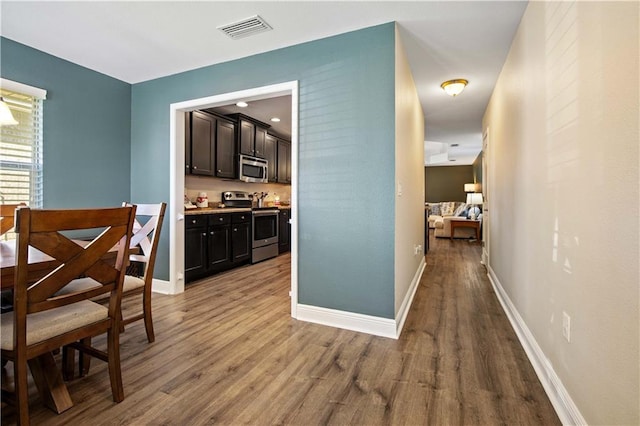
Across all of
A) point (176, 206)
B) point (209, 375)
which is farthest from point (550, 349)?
point (176, 206)

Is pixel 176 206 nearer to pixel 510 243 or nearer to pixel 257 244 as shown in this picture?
pixel 257 244

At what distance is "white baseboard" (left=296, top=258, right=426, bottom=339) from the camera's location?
232cm

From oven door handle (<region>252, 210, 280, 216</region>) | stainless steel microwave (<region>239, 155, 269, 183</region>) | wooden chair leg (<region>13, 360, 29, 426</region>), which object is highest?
stainless steel microwave (<region>239, 155, 269, 183</region>)

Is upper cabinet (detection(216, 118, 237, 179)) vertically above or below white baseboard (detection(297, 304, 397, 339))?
above

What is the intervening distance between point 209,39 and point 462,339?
3233mm

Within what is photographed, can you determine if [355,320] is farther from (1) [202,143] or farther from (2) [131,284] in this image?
(1) [202,143]

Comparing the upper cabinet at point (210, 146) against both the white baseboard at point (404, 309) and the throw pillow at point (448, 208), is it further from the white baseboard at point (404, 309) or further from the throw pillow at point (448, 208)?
the throw pillow at point (448, 208)

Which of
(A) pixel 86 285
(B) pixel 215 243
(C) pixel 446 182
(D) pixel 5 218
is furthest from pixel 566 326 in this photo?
(C) pixel 446 182

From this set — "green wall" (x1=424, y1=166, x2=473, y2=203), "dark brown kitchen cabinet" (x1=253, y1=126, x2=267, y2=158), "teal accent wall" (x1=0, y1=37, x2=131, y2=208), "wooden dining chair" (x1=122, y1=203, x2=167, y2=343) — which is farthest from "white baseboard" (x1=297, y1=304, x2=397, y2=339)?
"green wall" (x1=424, y1=166, x2=473, y2=203)

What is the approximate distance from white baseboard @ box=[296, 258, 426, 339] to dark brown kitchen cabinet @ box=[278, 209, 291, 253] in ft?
10.3

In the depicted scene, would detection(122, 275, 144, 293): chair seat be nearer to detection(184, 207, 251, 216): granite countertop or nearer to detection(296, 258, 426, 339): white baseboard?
detection(296, 258, 426, 339): white baseboard

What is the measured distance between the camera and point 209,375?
70.5 inches

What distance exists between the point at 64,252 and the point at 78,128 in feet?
8.56

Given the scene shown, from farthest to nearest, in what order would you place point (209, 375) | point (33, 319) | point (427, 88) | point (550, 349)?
point (427, 88), point (209, 375), point (550, 349), point (33, 319)
